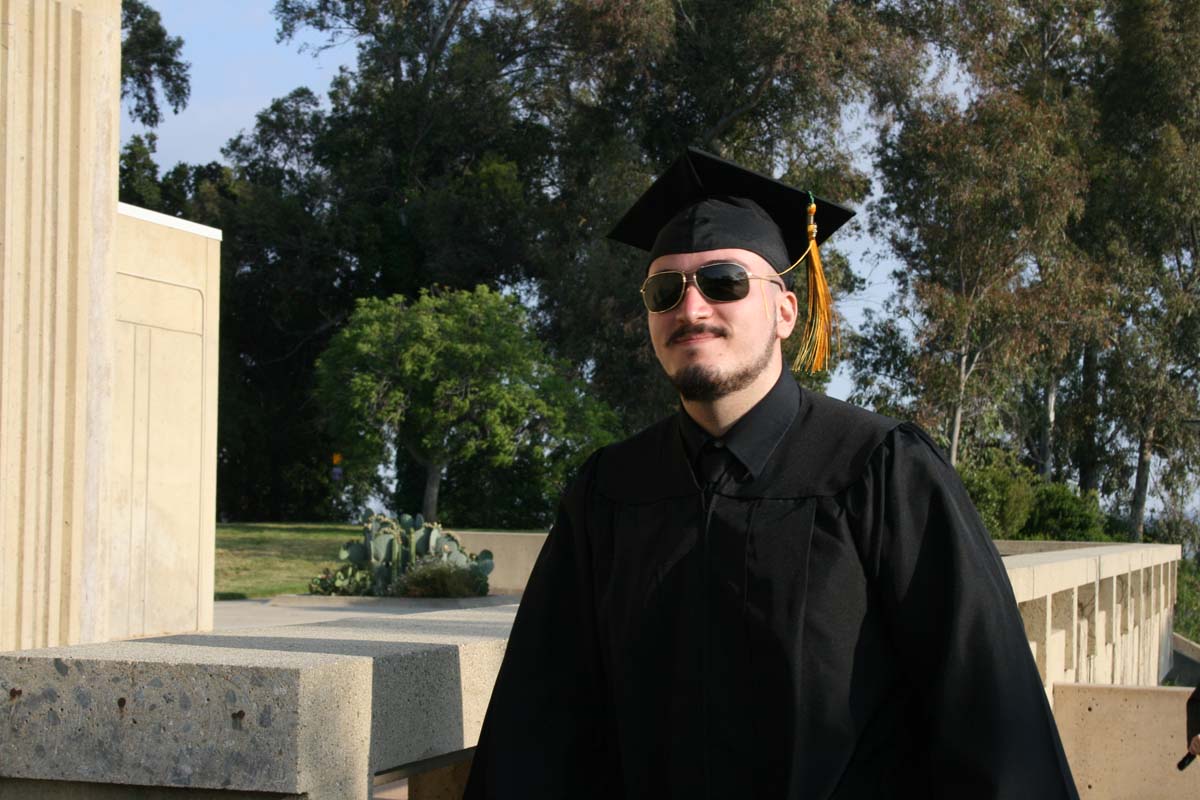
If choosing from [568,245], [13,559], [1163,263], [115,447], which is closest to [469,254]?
[568,245]

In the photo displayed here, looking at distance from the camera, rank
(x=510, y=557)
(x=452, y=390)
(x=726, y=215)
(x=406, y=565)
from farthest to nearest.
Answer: (x=452, y=390) → (x=510, y=557) → (x=406, y=565) → (x=726, y=215)

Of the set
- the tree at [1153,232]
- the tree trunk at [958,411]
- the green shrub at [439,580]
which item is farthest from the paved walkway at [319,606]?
the tree at [1153,232]

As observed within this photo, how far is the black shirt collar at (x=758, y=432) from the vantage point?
2555 millimetres

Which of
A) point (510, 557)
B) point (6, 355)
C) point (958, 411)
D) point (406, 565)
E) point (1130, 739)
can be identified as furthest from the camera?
point (958, 411)

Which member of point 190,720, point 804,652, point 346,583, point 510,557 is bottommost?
point 346,583

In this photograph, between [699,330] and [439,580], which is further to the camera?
[439,580]

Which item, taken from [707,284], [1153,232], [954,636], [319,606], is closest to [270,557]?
[319,606]

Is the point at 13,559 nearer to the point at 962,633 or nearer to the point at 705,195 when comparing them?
the point at 705,195

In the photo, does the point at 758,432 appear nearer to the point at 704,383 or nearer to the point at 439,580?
the point at 704,383

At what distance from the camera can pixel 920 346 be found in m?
31.6

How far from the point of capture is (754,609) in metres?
2.40

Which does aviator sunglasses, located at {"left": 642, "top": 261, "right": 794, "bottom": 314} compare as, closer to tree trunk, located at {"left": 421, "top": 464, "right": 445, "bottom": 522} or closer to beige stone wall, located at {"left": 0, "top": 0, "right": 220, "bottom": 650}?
beige stone wall, located at {"left": 0, "top": 0, "right": 220, "bottom": 650}

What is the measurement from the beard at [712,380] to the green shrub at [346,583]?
16441 mm

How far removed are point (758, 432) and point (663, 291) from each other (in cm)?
32
